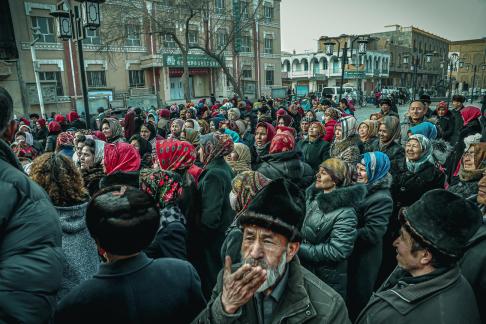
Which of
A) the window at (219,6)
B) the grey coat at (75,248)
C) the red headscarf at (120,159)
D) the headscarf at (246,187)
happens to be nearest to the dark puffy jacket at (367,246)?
the headscarf at (246,187)

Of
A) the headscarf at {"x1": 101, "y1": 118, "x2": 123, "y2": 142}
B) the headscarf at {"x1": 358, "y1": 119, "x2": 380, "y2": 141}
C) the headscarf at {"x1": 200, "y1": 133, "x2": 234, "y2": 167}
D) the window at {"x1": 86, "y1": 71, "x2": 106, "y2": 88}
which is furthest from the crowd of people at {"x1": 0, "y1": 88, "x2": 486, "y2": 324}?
the window at {"x1": 86, "y1": 71, "x2": 106, "y2": 88}

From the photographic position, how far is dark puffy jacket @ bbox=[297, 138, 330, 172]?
5.67 m

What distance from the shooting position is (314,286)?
5.23 ft

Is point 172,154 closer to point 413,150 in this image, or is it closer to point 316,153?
point 413,150

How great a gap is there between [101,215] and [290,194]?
907 millimetres

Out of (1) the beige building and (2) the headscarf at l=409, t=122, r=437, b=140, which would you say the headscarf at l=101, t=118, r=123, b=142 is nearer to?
(2) the headscarf at l=409, t=122, r=437, b=140

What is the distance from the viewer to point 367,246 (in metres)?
3.07

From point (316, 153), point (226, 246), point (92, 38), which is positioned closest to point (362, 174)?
point (226, 246)

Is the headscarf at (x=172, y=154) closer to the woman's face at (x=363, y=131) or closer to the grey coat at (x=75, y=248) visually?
the grey coat at (x=75, y=248)

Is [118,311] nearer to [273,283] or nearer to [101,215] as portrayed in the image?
[101,215]

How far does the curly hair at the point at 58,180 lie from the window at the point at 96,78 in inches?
1023

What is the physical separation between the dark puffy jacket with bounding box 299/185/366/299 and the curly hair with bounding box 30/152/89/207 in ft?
5.93

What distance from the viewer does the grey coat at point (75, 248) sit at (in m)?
2.17

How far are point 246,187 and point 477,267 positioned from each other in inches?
62.4
